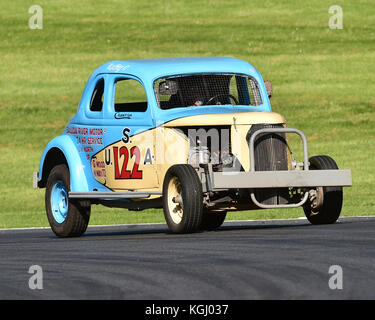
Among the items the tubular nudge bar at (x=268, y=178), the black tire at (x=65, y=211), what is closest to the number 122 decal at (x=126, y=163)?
the black tire at (x=65, y=211)

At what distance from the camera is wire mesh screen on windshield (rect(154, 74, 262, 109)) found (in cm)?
1454

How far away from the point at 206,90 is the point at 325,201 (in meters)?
2.18

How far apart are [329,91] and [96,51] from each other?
37.0 ft

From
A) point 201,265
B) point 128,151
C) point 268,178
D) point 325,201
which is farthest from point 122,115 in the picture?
point 201,265

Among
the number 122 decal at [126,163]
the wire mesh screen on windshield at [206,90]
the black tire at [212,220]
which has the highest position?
the wire mesh screen on windshield at [206,90]

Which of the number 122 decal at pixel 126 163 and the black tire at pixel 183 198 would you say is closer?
the black tire at pixel 183 198

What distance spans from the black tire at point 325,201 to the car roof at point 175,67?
1.74 meters

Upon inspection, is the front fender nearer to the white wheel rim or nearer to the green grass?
the white wheel rim

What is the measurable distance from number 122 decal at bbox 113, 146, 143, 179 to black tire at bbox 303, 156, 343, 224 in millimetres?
2258

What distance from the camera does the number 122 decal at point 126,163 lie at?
46.3ft

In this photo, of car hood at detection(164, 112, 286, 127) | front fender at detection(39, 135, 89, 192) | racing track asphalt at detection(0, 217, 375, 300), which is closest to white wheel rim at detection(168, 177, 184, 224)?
racing track asphalt at detection(0, 217, 375, 300)

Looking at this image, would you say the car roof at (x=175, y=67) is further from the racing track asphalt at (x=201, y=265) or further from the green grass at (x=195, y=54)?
the green grass at (x=195, y=54)

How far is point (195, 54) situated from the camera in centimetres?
4528
